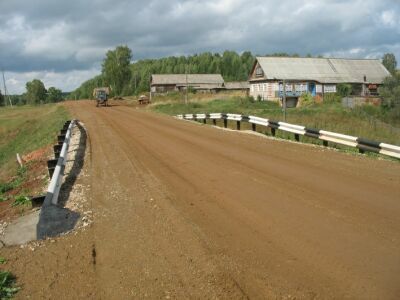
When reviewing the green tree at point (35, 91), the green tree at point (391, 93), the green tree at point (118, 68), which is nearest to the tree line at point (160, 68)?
the green tree at point (118, 68)

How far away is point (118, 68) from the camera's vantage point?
4902 inches

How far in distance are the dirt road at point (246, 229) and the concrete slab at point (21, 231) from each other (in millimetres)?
936

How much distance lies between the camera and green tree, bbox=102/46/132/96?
124375 millimetres

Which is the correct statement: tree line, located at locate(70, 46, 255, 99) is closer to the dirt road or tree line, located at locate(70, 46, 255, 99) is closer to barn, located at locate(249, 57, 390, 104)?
barn, located at locate(249, 57, 390, 104)

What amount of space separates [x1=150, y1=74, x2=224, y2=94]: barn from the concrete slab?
99670mm

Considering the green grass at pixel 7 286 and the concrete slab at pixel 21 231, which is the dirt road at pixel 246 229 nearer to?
the green grass at pixel 7 286

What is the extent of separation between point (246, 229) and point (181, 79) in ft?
345

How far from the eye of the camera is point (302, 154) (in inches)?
567

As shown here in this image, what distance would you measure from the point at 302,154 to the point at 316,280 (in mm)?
9492

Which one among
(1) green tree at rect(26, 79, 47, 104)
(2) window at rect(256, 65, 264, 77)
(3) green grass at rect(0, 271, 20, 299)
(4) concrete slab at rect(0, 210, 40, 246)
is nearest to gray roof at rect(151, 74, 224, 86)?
(2) window at rect(256, 65, 264, 77)

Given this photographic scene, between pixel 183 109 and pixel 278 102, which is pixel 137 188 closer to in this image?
pixel 183 109

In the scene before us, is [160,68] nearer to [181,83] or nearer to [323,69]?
[181,83]

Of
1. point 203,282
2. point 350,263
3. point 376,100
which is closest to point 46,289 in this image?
point 203,282

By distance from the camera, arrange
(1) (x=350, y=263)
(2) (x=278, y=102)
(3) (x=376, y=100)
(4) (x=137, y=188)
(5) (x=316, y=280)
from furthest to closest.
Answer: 1. (2) (x=278, y=102)
2. (3) (x=376, y=100)
3. (4) (x=137, y=188)
4. (1) (x=350, y=263)
5. (5) (x=316, y=280)
